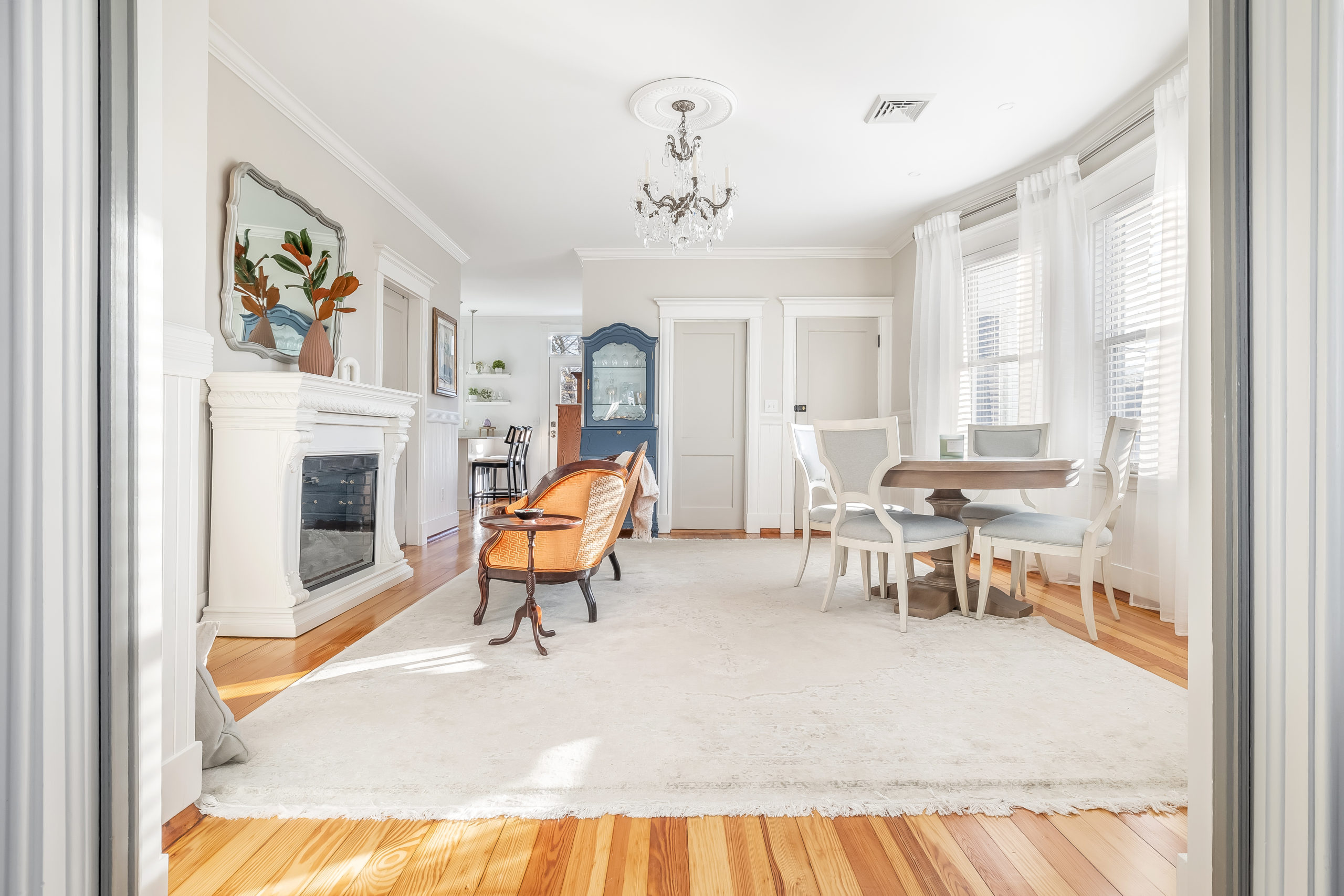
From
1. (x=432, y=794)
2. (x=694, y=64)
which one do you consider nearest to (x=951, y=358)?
(x=694, y=64)

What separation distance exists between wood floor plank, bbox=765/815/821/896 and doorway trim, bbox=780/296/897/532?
4.51 m

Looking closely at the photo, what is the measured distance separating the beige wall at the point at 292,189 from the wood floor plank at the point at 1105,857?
224 centimetres

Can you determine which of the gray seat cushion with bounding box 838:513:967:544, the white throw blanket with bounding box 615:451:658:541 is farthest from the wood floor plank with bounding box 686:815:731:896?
the white throw blanket with bounding box 615:451:658:541

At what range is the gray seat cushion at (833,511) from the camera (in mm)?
3234

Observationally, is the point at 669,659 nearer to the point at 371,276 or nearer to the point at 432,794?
the point at 432,794

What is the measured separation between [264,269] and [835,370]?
4461mm

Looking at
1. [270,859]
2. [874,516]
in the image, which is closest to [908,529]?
[874,516]

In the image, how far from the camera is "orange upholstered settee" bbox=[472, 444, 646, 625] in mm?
2775

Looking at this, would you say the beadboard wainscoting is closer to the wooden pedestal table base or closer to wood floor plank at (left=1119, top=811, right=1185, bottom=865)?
the wooden pedestal table base

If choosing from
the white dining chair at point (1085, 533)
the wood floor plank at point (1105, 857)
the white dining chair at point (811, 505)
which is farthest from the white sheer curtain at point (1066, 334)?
the wood floor plank at point (1105, 857)

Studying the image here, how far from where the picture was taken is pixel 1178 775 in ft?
5.08

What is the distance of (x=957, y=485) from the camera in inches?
109

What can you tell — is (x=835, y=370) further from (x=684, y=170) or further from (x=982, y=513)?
(x=684, y=170)

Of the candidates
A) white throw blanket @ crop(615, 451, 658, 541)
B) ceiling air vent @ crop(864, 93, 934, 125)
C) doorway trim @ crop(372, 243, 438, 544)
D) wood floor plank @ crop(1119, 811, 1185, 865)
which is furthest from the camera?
doorway trim @ crop(372, 243, 438, 544)
